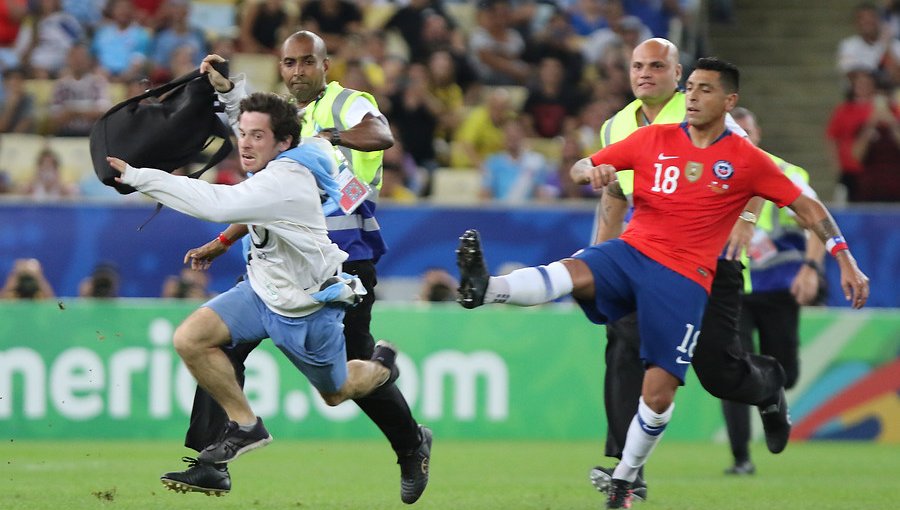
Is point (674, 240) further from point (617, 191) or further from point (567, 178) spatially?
point (567, 178)

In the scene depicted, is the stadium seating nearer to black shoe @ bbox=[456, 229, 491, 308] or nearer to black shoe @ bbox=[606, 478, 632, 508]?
black shoe @ bbox=[606, 478, 632, 508]

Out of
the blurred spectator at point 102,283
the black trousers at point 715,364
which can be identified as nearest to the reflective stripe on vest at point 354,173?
the black trousers at point 715,364

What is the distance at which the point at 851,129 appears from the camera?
18109mm

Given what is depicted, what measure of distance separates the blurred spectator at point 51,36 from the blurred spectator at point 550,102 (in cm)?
522

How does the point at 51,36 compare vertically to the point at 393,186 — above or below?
above

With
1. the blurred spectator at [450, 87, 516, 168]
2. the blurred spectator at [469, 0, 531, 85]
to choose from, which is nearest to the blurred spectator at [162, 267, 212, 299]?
the blurred spectator at [450, 87, 516, 168]

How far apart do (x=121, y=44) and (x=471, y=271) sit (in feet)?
37.1

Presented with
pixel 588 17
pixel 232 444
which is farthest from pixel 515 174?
pixel 232 444

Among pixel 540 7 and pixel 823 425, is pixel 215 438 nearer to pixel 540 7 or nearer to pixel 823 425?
pixel 823 425

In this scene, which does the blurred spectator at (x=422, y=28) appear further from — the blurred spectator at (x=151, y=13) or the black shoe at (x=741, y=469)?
the black shoe at (x=741, y=469)

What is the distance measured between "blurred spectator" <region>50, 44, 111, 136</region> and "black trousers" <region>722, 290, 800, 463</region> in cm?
816

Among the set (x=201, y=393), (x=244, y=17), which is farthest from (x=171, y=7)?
(x=201, y=393)

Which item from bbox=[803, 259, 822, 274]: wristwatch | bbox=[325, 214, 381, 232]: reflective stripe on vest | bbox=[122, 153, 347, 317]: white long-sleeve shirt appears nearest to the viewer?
bbox=[122, 153, 347, 317]: white long-sleeve shirt

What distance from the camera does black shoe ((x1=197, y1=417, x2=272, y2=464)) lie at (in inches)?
300
